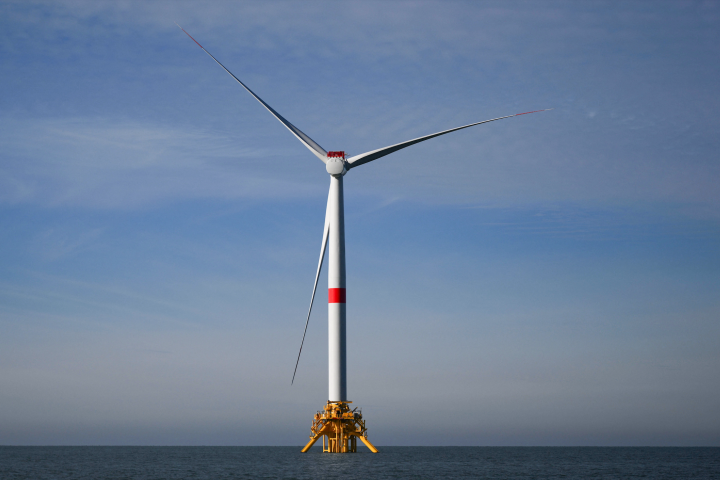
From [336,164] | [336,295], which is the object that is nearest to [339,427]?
[336,295]

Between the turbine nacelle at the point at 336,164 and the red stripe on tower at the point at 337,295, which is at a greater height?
the turbine nacelle at the point at 336,164

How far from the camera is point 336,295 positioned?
Answer: 105062 mm

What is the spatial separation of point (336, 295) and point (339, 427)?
67.5ft

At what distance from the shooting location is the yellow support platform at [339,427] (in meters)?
106

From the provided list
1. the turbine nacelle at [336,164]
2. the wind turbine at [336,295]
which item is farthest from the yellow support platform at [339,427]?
the turbine nacelle at [336,164]

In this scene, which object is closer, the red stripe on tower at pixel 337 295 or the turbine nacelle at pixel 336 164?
the red stripe on tower at pixel 337 295

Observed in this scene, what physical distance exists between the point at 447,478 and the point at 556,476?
828 inches

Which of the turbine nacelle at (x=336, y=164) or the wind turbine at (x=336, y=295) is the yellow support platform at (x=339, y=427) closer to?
the wind turbine at (x=336, y=295)

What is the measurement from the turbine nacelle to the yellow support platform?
35875 mm

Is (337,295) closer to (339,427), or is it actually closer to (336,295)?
(336,295)

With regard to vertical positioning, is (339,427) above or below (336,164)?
below

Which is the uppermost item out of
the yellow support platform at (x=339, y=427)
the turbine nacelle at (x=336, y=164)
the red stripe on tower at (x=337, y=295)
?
the turbine nacelle at (x=336, y=164)

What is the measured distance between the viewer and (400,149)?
374 feet

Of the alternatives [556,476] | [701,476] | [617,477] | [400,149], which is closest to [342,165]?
[400,149]
